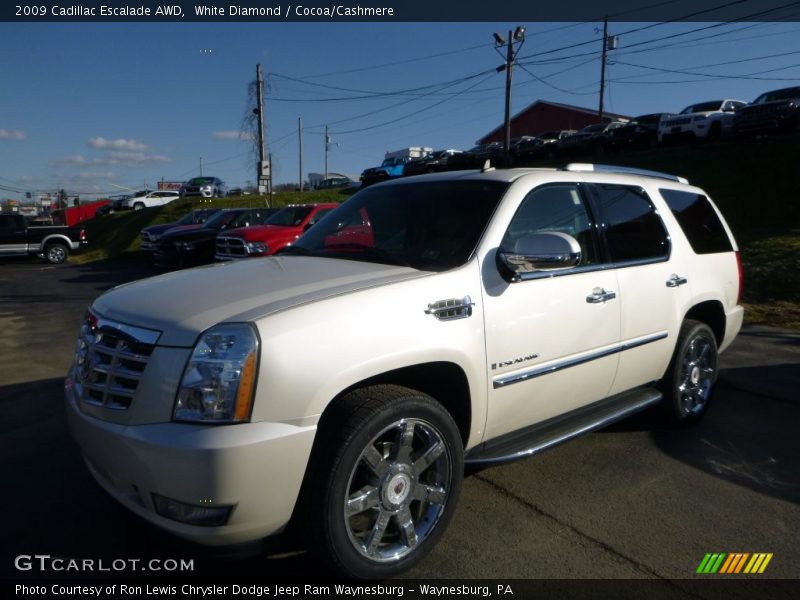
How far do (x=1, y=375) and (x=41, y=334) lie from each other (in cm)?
242

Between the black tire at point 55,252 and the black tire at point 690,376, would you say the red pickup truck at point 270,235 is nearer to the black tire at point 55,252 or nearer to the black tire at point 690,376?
the black tire at point 690,376

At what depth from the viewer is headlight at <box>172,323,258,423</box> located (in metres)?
2.41

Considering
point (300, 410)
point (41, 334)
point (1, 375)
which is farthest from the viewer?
point (41, 334)

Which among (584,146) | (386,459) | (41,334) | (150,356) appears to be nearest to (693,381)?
(386,459)

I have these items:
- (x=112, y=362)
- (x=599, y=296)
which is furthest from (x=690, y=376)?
(x=112, y=362)

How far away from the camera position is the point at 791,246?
1246 cm

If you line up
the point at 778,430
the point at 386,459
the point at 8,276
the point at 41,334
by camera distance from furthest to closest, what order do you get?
the point at 8,276
the point at 41,334
the point at 778,430
the point at 386,459

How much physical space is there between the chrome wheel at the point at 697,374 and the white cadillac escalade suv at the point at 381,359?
374mm

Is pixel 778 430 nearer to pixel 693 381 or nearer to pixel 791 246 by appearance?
pixel 693 381

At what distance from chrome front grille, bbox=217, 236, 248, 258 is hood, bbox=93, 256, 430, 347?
9.74 meters

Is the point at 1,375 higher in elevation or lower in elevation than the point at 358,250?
lower

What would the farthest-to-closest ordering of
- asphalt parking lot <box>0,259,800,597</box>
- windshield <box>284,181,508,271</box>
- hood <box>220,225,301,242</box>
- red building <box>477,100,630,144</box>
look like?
1. red building <box>477,100,630,144</box>
2. hood <box>220,225,301,242</box>
3. windshield <box>284,181,508,271</box>
4. asphalt parking lot <box>0,259,800,597</box>

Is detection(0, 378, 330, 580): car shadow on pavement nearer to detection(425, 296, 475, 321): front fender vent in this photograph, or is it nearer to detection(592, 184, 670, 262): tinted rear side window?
detection(425, 296, 475, 321): front fender vent

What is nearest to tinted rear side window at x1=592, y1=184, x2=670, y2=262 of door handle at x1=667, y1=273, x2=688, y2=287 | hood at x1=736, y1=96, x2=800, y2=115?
door handle at x1=667, y1=273, x2=688, y2=287
